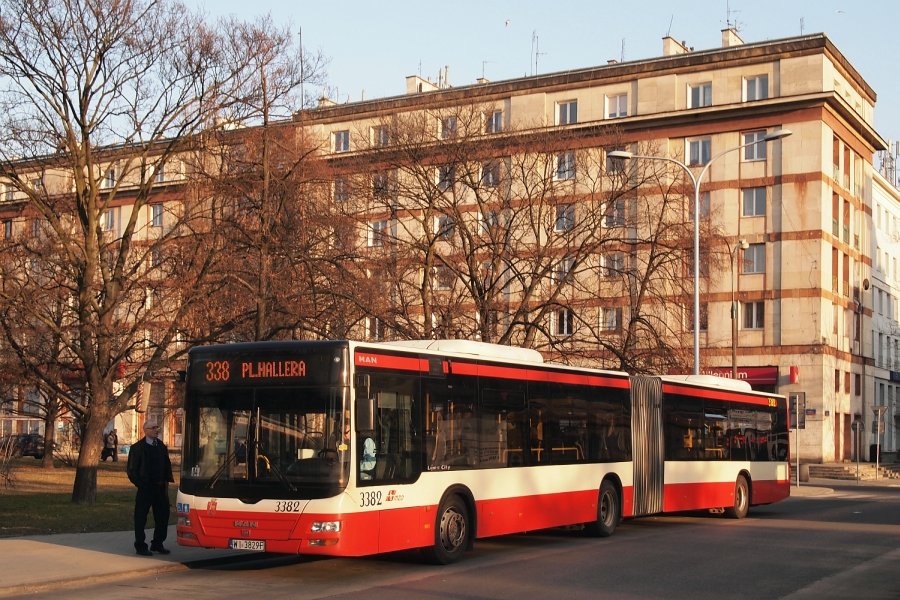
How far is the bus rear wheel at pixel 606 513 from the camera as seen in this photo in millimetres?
18422

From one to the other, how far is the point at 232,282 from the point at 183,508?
40.9 ft

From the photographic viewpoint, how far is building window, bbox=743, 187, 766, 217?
5419 cm

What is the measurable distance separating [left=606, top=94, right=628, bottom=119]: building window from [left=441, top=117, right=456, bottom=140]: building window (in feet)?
94.9

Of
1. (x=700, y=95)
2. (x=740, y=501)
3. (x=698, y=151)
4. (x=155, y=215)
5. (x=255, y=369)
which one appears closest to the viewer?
(x=255, y=369)

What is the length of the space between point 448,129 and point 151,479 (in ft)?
54.6

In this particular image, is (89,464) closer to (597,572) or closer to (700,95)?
(597,572)

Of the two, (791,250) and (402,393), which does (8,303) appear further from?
(791,250)

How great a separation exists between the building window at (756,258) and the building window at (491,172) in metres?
26.6

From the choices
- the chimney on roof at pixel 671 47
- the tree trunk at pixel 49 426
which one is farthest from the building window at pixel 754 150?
the tree trunk at pixel 49 426

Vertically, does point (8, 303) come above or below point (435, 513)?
above

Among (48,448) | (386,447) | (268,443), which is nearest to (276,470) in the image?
(268,443)

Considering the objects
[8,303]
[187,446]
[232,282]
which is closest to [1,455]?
[8,303]

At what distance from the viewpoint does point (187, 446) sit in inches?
523

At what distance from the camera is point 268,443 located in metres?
12.8
